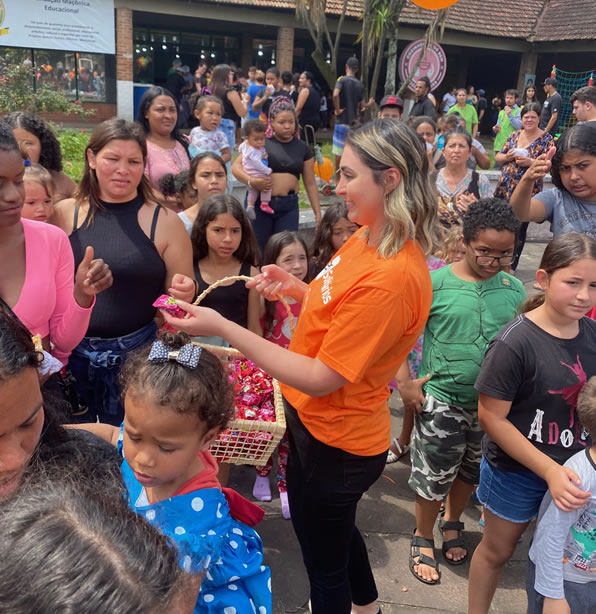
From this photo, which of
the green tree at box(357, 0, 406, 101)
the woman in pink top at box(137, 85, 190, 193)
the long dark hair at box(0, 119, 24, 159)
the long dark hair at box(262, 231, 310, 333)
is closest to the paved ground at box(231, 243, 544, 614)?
the long dark hair at box(262, 231, 310, 333)

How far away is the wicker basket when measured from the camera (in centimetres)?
222

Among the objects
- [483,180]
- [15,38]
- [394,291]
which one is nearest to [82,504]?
[394,291]

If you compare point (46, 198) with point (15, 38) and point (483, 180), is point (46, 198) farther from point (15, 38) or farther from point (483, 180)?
point (15, 38)

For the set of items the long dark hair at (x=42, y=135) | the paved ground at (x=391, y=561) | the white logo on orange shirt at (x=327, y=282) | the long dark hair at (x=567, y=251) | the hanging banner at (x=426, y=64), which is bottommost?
the paved ground at (x=391, y=561)

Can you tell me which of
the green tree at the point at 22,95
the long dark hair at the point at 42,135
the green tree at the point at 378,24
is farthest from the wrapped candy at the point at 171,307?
the green tree at the point at 378,24

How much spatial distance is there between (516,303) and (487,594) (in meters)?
1.25

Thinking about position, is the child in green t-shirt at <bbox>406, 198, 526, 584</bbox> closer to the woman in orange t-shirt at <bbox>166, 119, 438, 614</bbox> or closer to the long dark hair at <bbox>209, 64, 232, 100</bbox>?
the woman in orange t-shirt at <bbox>166, 119, 438, 614</bbox>

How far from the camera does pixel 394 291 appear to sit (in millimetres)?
1576

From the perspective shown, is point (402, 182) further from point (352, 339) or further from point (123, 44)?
point (123, 44)

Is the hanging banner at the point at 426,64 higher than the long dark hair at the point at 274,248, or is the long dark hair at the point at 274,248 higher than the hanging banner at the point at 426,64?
the hanging banner at the point at 426,64

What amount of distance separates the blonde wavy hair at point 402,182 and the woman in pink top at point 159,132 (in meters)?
2.87

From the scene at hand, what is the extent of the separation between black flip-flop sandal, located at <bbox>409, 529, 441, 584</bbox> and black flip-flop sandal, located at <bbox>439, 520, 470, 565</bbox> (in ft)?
0.27

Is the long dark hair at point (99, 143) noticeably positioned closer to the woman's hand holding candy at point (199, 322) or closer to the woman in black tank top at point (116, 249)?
the woman in black tank top at point (116, 249)

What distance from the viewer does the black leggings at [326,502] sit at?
1.85 m
